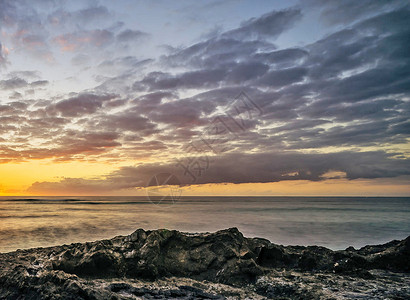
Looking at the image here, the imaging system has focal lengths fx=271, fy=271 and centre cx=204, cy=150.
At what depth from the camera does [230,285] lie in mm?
6832

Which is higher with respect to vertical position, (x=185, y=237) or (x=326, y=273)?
(x=185, y=237)

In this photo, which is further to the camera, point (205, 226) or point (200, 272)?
point (205, 226)

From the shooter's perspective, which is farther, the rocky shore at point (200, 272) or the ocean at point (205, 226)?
the ocean at point (205, 226)

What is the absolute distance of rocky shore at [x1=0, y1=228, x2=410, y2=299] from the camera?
566cm

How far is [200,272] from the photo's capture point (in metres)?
7.45

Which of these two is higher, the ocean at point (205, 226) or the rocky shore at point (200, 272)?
the rocky shore at point (200, 272)

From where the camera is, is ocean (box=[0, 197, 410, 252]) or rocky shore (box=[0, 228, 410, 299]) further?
ocean (box=[0, 197, 410, 252])

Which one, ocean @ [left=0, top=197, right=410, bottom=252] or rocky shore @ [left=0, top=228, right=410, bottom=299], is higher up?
rocky shore @ [left=0, top=228, right=410, bottom=299]

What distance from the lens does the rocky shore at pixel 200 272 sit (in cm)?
566

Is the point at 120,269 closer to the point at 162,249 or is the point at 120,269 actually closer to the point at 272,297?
the point at 162,249

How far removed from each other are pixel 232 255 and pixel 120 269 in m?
3.12

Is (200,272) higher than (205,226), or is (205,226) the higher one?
(200,272)

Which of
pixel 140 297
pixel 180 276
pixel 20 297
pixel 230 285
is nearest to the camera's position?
pixel 20 297

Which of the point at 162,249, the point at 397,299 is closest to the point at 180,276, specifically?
the point at 162,249
